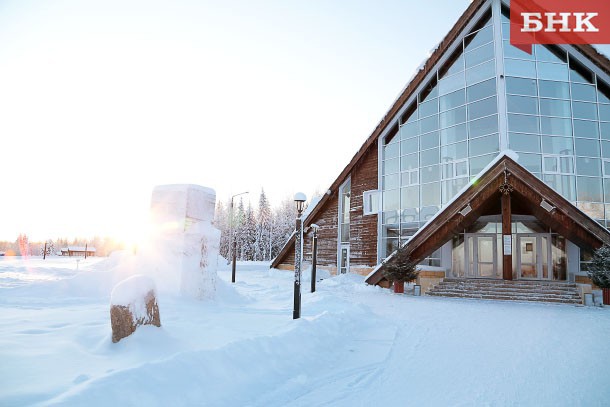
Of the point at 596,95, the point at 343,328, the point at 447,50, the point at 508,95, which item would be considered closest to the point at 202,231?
the point at 343,328

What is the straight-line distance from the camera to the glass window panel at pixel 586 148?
18.5 m

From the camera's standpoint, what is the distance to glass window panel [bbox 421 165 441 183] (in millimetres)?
20516

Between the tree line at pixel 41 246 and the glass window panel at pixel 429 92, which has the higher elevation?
the glass window panel at pixel 429 92

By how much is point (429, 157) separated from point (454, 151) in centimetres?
146

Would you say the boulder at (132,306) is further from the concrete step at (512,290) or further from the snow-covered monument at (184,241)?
the concrete step at (512,290)

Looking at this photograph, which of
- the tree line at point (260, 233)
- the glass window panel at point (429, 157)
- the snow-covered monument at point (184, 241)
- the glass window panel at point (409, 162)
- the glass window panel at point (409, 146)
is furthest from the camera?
the tree line at point (260, 233)

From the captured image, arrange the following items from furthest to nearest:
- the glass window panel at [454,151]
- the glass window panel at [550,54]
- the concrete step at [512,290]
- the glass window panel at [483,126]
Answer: the glass window panel at [454,151] → the glass window panel at [550,54] → the glass window panel at [483,126] → the concrete step at [512,290]

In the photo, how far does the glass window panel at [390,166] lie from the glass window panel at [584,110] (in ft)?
29.9

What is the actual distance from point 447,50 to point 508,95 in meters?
4.65

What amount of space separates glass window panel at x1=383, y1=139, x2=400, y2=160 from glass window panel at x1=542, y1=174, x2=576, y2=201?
309 inches

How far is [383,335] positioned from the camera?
8.20 meters

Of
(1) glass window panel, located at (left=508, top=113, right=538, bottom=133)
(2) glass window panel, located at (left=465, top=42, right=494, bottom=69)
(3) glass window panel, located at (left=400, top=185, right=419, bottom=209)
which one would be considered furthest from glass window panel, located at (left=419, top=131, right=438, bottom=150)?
(2) glass window panel, located at (left=465, top=42, right=494, bottom=69)

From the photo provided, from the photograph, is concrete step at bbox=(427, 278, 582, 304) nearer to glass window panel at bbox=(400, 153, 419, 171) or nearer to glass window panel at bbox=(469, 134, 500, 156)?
glass window panel at bbox=(469, 134, 500, 156)

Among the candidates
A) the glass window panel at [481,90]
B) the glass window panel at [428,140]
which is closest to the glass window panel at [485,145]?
the glass window panel at [428,140]
